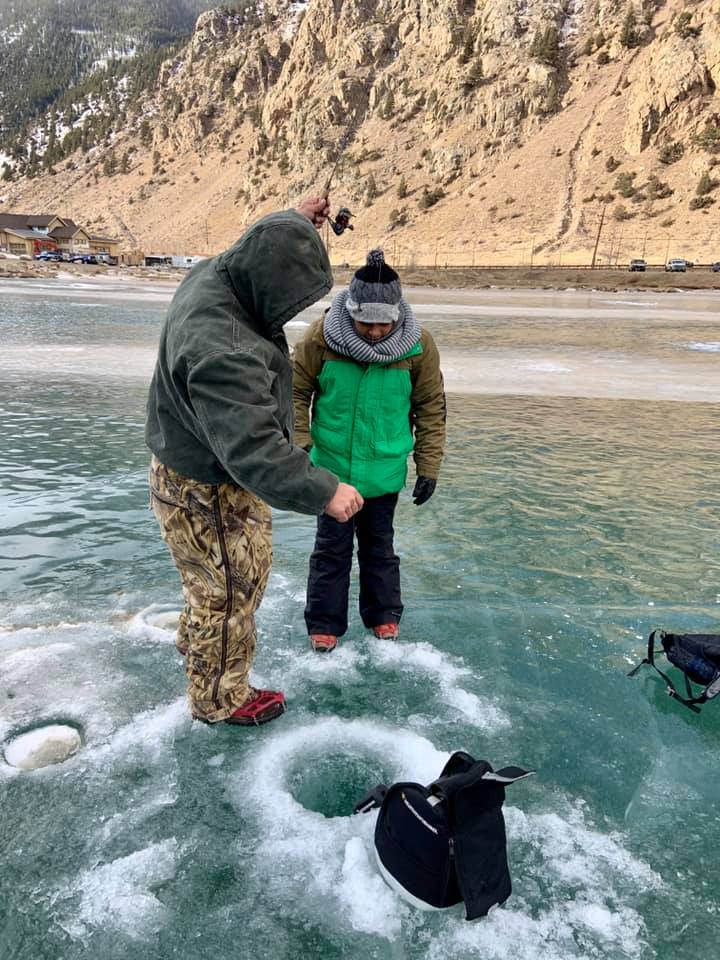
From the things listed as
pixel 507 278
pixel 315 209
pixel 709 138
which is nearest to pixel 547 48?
pixel 709 138

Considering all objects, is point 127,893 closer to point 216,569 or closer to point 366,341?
point 216,569

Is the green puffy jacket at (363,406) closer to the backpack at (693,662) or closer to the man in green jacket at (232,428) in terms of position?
the man in green jacket at (232,428)

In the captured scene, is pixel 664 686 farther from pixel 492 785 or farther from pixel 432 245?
pixel 432 245

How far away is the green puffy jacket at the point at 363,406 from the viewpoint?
294cm

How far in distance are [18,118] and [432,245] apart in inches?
6018

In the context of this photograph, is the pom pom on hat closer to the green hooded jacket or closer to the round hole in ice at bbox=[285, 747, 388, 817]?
the green hooded jacket

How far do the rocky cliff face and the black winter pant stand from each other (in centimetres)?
6252

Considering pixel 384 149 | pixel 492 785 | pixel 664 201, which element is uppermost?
pixel 384 149

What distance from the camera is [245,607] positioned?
236 cm

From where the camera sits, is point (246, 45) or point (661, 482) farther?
point (246, 45)

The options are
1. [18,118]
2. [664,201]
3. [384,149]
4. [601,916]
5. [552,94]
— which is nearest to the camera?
[601,916]

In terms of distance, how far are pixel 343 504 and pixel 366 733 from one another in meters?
0.99

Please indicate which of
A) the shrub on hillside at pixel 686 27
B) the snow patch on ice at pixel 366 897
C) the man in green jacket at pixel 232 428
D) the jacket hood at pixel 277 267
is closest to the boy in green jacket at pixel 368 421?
the man in green jacket at pixel 232 428

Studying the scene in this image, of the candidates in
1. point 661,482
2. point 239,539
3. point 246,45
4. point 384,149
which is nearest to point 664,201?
point 384,149
